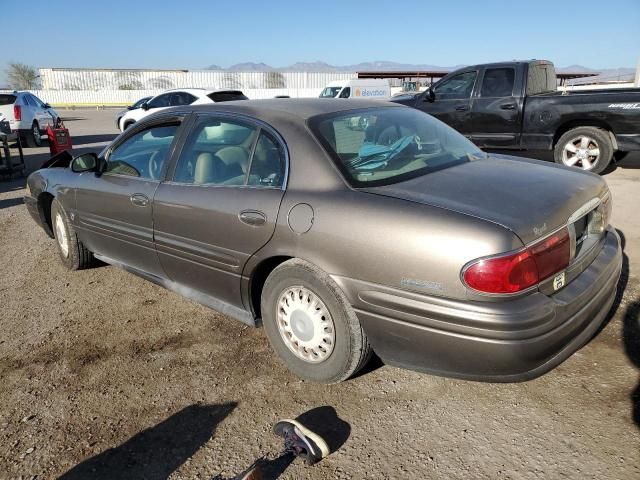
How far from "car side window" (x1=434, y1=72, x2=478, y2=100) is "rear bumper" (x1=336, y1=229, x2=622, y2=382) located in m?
7.01

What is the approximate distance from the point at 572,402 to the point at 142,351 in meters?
2.53

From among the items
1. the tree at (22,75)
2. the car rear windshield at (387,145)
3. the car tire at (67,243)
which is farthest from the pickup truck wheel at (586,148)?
the tree at (22,75)

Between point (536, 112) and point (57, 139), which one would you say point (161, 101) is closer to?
point (57, 139)

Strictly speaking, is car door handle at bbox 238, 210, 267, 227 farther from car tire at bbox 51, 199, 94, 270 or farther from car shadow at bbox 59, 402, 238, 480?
car tire at bbox 51, 199, 94, 270

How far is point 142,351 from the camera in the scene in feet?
10.8

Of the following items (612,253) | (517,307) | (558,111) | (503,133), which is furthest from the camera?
(503,133)

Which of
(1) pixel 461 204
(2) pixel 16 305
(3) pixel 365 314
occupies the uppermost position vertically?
(1) pixel 461 204

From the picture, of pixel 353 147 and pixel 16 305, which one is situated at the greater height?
pixel 353 147

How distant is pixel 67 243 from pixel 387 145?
10.2ft

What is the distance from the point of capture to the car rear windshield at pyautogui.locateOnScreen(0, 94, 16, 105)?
14545 millimetres

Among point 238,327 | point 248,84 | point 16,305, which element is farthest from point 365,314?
point 248,84

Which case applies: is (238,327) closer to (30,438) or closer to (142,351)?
(142,351)

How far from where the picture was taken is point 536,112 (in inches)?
317

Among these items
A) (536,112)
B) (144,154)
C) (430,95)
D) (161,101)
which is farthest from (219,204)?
(161,101)
